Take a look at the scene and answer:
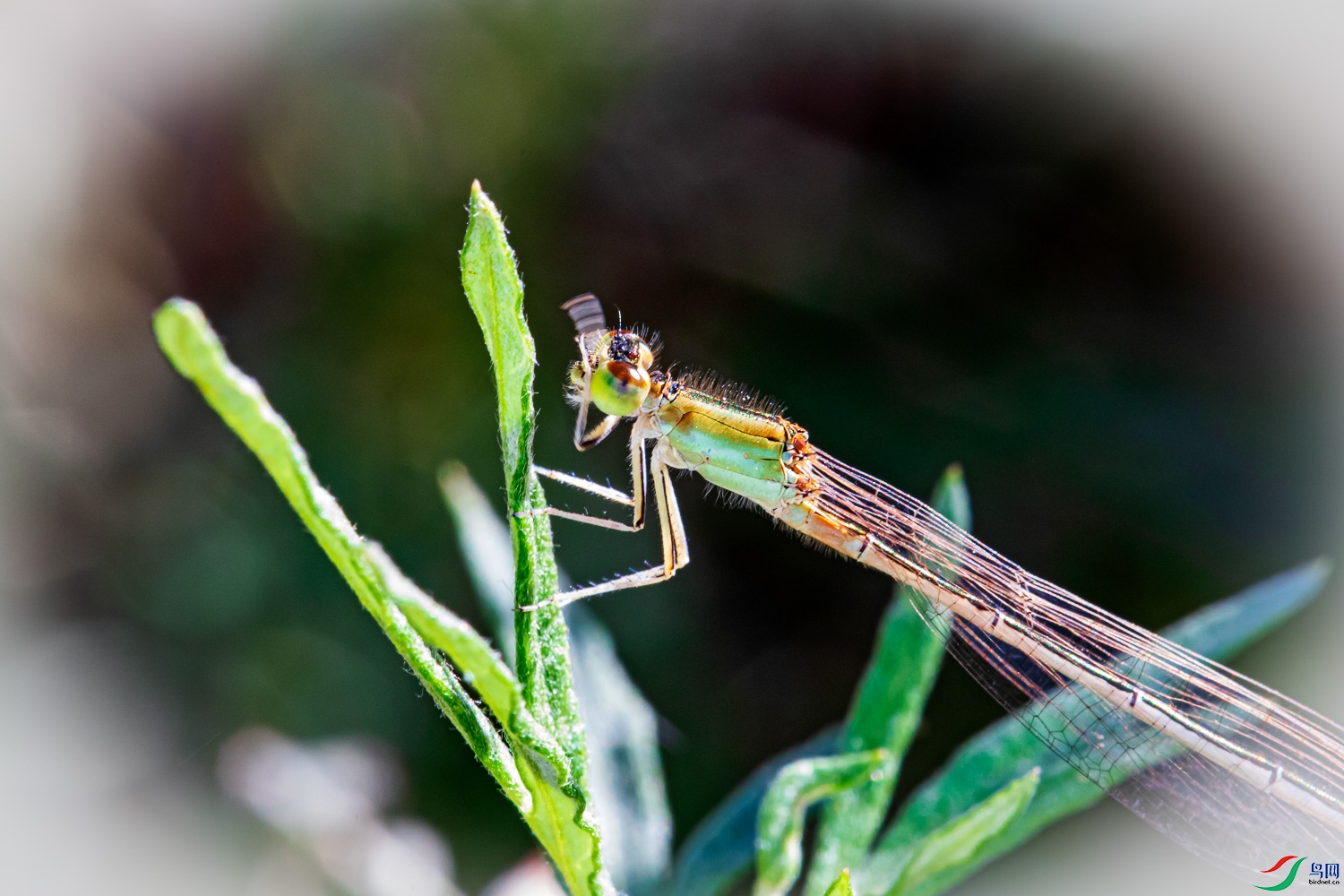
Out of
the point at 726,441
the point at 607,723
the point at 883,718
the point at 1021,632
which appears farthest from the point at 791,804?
the point at 1021,632

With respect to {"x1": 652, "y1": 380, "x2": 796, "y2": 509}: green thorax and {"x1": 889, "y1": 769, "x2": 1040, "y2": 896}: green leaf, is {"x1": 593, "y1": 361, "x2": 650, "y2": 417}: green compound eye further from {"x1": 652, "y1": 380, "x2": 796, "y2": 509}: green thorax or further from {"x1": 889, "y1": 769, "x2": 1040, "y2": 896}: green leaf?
{"x1": 889, "y1": 769, "x2": 1040, "y2": 896}: green leaf

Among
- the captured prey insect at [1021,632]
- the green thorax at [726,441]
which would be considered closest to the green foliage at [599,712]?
the captured prey insect at [1021,632]

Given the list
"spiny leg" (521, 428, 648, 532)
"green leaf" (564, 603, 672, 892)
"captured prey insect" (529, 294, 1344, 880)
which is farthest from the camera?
"captured prey insect" (529, 294, 1344, 880)

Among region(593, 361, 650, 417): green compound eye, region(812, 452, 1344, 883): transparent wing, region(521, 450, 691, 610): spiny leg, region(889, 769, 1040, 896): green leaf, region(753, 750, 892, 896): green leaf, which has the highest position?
region(593, 361, 650, 417): green compound eye

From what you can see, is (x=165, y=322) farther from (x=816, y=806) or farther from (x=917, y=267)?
(x=917, y=267)

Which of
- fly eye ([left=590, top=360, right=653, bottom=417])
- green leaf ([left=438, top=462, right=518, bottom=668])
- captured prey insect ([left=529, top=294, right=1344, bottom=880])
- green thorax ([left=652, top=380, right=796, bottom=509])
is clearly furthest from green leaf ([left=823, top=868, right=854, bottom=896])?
→ green thorax ([left=652, top=380, right=796, bottom=509])
